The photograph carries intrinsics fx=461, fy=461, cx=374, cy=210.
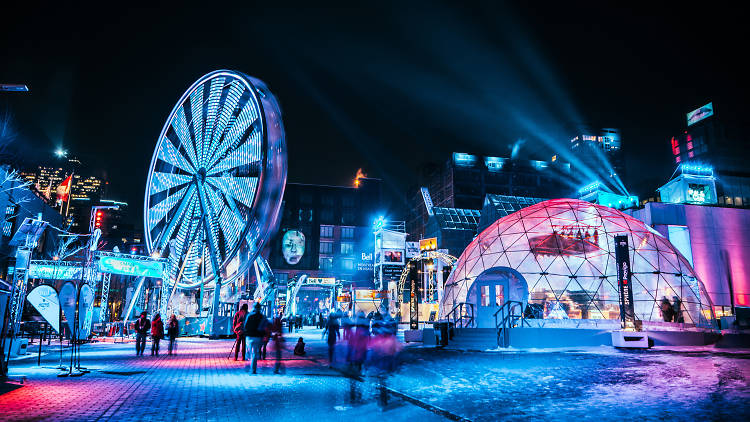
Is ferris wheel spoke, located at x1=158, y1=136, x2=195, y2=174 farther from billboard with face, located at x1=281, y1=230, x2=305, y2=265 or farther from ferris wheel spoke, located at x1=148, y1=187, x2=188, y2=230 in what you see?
billboard with face, located at x1=281, y1=230, x2=305, y2=265

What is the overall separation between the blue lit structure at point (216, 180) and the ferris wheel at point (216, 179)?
5 centimetres

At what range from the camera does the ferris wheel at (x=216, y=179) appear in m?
23.5

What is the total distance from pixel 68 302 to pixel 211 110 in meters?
16.3

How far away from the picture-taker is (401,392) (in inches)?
344

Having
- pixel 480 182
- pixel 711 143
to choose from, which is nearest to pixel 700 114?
pixel 711 143

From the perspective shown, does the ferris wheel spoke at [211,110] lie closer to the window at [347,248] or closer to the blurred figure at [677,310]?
the blurred figure at [677,310]

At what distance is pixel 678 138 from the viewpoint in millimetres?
92188

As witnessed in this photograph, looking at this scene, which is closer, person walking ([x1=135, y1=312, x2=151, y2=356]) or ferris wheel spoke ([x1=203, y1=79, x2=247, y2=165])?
person walking ([x1=135, y1=312, x2=151, y2=356])

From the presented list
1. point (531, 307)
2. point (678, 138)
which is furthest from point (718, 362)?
point (678, 138)

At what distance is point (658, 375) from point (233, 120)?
23113 millimetres

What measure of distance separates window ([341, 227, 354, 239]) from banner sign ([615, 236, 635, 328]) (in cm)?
6761

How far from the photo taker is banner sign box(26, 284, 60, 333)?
41.2 feet

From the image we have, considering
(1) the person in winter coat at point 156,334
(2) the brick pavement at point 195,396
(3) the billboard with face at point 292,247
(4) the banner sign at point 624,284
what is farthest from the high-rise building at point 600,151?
(2) the brick pavement at point 195,396

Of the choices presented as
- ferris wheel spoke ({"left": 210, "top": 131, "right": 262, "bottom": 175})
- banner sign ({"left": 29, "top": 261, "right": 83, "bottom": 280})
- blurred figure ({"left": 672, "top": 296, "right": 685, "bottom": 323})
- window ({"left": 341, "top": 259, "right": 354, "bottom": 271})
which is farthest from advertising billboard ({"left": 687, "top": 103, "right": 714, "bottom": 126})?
banner sign ({"left": 29, "top": 261, "right": 83, "bottom": 280})
